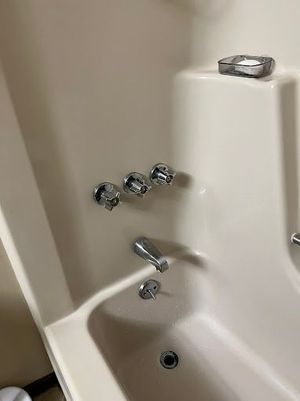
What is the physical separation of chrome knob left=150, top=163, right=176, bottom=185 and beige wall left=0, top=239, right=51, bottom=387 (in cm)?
44

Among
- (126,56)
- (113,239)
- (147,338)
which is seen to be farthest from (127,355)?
(126,56)

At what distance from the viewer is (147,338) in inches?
49.1

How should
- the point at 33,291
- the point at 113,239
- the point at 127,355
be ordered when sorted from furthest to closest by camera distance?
1. the point at 127,355
2. the point at 113,239
3. the point at 33,291

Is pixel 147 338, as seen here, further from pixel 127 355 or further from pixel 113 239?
pixel 113 239

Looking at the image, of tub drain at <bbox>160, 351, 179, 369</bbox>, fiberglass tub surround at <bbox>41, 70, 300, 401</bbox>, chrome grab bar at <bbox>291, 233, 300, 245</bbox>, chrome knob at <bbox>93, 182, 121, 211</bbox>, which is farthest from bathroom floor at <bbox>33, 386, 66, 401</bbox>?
chrome grab bar at <bbox>291, 233, 300, 245</bbox>

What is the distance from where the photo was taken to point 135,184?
1001 millimetres

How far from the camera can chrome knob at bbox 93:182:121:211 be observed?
96 cm

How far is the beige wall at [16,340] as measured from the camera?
1.05 meters

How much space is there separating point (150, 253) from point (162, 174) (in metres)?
0.22

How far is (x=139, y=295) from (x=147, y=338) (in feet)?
0.62

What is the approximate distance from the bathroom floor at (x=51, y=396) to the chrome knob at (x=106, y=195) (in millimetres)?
710

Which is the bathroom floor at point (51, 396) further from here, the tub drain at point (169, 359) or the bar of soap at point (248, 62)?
the bar of soap at point (248, 62)

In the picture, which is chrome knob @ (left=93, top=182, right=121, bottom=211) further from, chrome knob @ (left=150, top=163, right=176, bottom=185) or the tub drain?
the tub drain

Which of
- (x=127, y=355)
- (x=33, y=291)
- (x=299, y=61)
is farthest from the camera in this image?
(x=127, y=355)
